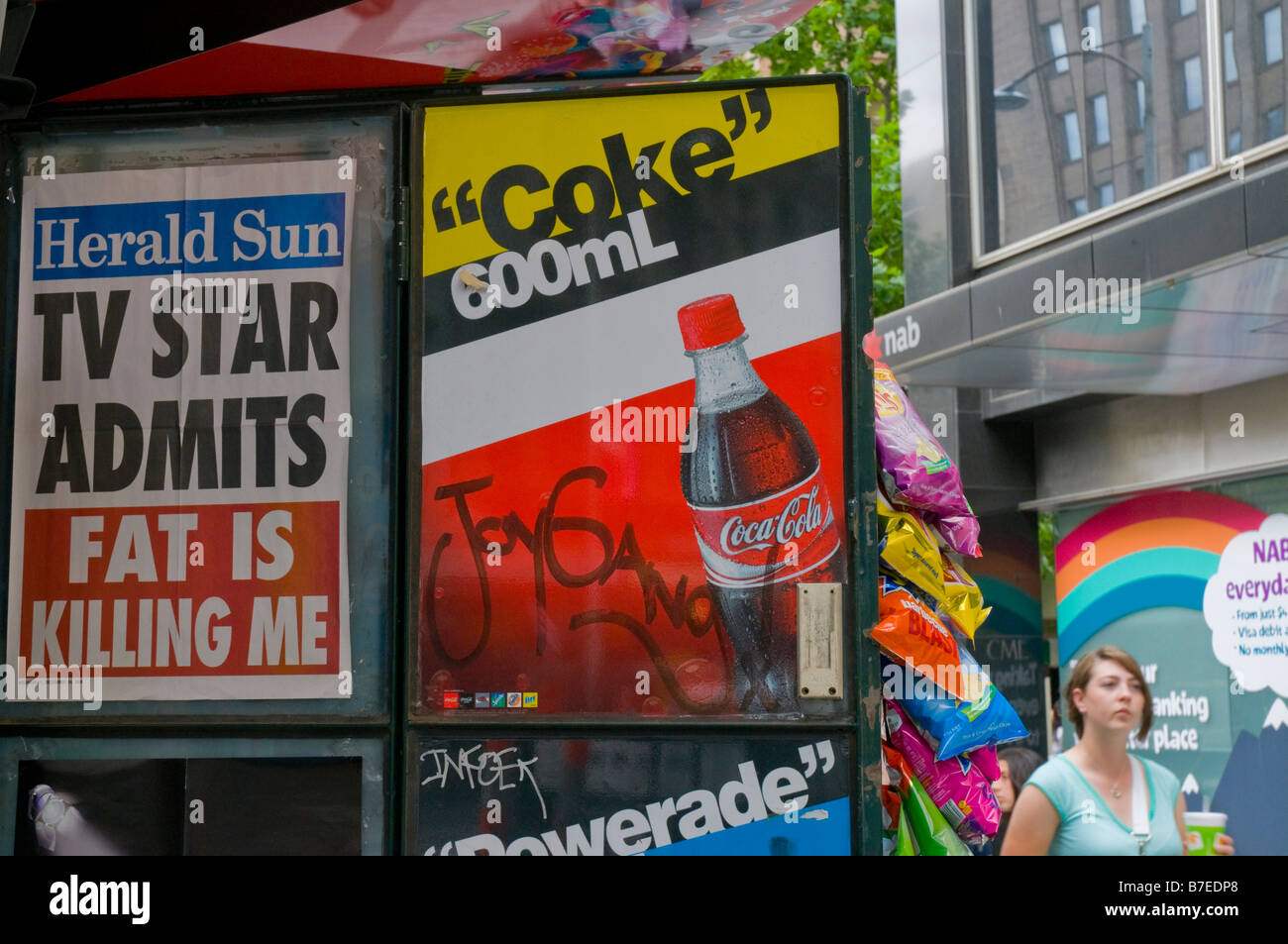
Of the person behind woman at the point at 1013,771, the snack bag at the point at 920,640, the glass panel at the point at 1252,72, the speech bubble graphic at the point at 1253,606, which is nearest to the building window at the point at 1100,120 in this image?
the glass panel at the point at 1252,72

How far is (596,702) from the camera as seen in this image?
3561mm

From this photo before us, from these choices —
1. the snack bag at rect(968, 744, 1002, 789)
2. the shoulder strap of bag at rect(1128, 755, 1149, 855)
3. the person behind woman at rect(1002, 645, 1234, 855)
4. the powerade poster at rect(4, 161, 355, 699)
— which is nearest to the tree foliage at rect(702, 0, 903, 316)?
the person behind woman at rect(1002, 645, 1234, 855)

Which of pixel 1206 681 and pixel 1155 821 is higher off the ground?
pixel 1206 681

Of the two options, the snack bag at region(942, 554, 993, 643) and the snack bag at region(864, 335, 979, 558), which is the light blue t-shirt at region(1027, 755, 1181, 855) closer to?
the snack bag at region(942, 554, 993, 643)

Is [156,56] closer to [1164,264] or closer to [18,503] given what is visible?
[18,503]

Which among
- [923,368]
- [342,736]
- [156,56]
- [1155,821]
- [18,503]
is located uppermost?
[923,368]

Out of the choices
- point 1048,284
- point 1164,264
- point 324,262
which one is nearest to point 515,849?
point 324,262

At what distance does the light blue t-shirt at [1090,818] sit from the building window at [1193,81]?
512 centimetres

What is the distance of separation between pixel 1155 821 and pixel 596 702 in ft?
15.0

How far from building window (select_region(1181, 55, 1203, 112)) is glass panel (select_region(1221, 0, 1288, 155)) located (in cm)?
42

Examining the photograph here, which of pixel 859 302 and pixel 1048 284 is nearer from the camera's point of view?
pixel 859 302

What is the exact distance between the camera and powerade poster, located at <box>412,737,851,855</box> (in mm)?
3479

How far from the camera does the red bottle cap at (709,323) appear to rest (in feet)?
11.9
